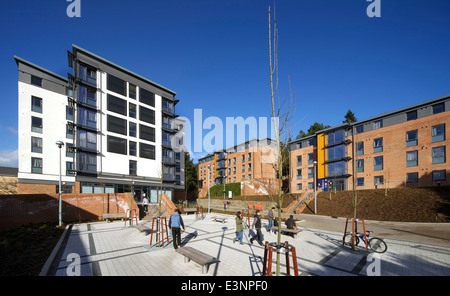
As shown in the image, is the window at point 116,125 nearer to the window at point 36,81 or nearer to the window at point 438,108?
the window at point 36,81

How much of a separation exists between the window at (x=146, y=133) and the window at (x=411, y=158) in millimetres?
38497

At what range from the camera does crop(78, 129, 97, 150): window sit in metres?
27.2

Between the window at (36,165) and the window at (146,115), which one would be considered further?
the window at (146,115)

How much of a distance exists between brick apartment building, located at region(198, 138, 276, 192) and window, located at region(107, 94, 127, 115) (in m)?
26.0

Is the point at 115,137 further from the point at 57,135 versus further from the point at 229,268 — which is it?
the point at 229,268

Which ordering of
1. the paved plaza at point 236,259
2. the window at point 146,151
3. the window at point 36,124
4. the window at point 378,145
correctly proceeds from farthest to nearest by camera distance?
the window at point 378,145, the window at point 146,151, the window at point 36,124, the paved plaza at point 236,259

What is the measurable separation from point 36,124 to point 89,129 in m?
8.98

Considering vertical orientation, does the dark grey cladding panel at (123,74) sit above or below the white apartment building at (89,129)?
above

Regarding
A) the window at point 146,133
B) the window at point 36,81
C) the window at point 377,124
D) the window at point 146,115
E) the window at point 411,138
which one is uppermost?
the window at point 36,81

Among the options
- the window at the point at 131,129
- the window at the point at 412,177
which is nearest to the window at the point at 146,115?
the window at the point at 131,129

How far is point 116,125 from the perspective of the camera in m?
30.2

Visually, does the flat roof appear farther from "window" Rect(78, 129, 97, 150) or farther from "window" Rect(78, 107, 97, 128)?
"window" Rect(78, 129, 97, 150)

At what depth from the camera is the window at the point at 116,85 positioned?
30.0m
